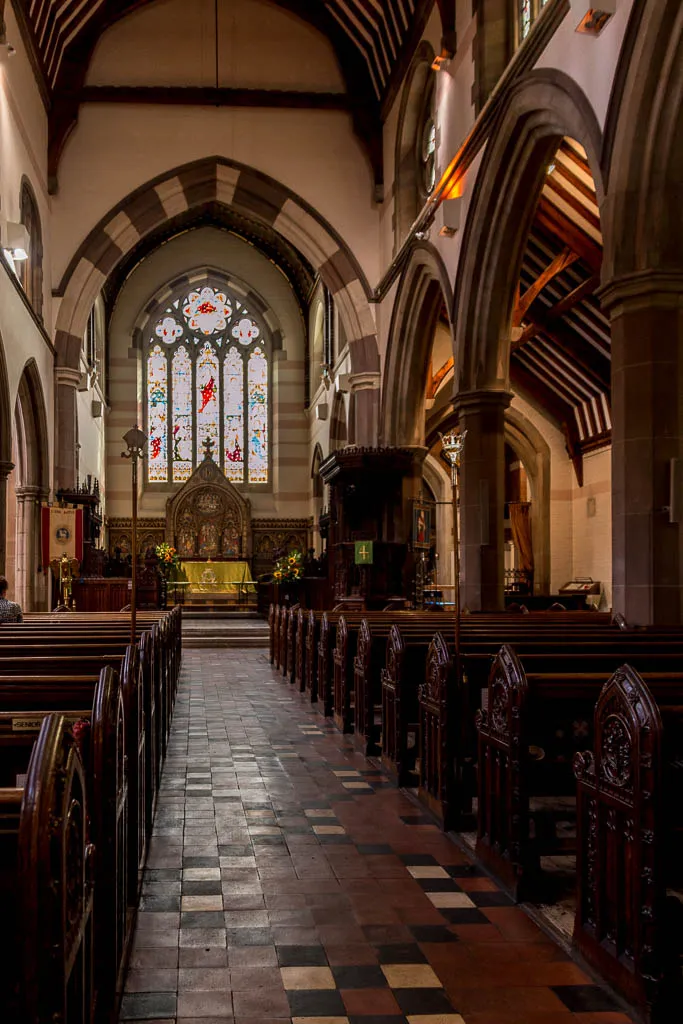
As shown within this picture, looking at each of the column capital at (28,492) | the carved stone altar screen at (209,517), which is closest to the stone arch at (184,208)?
the column capital at (28,492)

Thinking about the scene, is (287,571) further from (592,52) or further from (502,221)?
(592,52)

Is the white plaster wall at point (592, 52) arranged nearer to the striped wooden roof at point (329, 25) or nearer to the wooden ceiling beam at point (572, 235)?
the wooden ceiling beam at point (572, 235)

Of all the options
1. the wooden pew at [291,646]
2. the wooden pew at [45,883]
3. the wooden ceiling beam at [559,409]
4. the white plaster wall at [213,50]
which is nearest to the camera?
the wooden pew at [45,883]

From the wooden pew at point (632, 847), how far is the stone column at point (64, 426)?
15497mm

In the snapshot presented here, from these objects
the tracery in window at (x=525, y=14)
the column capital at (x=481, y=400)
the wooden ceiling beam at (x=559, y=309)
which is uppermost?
the tracery in window at (x=525, y=14)

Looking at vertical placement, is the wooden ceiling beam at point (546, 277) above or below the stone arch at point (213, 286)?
below

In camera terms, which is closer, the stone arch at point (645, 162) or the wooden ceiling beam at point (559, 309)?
the stone arch at point (645, 162)

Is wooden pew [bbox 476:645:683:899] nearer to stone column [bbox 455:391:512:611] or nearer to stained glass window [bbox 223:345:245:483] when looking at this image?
stone column [bbox 455:391:512:611]

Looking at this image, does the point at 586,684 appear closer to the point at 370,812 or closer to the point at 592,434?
the point at 370,812

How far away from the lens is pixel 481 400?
39.1ft

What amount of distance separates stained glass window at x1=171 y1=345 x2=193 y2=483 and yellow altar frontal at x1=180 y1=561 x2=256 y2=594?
3580 mm

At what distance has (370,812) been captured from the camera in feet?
15.8

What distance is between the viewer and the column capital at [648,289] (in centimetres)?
742

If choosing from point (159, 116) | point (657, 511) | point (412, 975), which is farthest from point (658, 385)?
point (159, 116)
